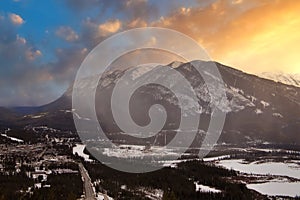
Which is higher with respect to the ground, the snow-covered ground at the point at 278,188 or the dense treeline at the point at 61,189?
the dense treeline at the point at 61,189

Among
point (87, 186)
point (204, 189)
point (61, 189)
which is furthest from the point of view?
point (204, 189)

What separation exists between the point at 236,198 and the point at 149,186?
30.0 meters

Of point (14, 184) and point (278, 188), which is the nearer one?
point (14, 184)

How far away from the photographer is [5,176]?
6019 inches

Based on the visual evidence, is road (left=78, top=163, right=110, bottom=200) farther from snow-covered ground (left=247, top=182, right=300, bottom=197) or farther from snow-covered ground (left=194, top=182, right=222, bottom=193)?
snow-covered ground (left=247, top=182, right=300, bottom=197)

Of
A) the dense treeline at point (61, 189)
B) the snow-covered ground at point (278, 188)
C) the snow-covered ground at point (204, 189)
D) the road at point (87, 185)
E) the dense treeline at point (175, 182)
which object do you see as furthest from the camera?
the snow-covered ground at point (278, 188)

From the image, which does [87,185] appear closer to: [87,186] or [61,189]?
[87,186]

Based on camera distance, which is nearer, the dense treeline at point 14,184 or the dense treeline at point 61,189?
the dense treeline at point 61,189

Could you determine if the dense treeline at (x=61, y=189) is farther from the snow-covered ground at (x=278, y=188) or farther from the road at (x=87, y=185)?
the snow-covered ground at (x=278, y=188)

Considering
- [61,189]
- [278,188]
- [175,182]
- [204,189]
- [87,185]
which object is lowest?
[278,188]

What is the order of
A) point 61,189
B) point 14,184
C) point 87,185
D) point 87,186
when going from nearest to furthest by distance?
point 61,189
point 87,186
point 87,185
point 14,184

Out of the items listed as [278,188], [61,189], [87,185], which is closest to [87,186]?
[87,185]

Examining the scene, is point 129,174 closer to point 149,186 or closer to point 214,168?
point 149,186

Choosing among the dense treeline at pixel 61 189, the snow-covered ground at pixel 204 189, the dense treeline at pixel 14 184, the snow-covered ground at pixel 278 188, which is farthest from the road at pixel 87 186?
the snow-covered ground at pixel 278 188
